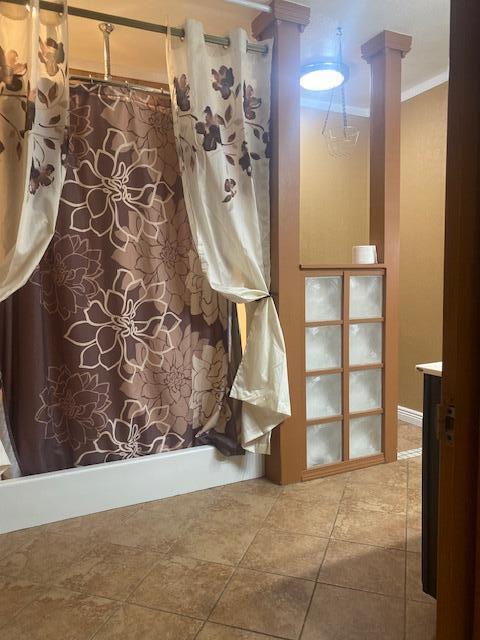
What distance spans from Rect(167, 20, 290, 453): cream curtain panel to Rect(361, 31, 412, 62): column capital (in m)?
0.70

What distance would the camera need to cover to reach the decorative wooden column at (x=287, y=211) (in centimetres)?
232

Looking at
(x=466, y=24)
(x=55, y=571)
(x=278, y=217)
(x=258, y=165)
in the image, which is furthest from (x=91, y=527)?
(x=466, y=24)

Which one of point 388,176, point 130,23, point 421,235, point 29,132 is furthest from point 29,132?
point 421,235

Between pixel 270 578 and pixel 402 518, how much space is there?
743mm

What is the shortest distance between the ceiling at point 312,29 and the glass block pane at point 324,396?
1.79m

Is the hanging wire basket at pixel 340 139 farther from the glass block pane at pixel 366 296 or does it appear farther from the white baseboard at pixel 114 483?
the white baseboard at pixel 114 483

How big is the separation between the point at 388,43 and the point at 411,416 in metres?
2.41

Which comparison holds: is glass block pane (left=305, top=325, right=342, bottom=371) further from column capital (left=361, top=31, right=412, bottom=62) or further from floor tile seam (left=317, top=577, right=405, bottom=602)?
column capital (left=361, top=31, right=412, bottom=62)

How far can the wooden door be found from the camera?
2.27ft

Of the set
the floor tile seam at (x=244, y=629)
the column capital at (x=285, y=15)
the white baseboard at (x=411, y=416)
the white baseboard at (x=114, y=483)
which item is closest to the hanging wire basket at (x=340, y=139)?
the column capital at (x=285, y=15)

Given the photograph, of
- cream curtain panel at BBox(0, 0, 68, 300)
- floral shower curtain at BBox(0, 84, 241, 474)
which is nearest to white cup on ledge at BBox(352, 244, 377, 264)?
floral shower curtain at BBox(0, 84, 241, 474)

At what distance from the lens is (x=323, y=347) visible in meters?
2.55

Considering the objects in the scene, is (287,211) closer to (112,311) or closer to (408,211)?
(112,311)

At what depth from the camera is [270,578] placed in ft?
5.61
